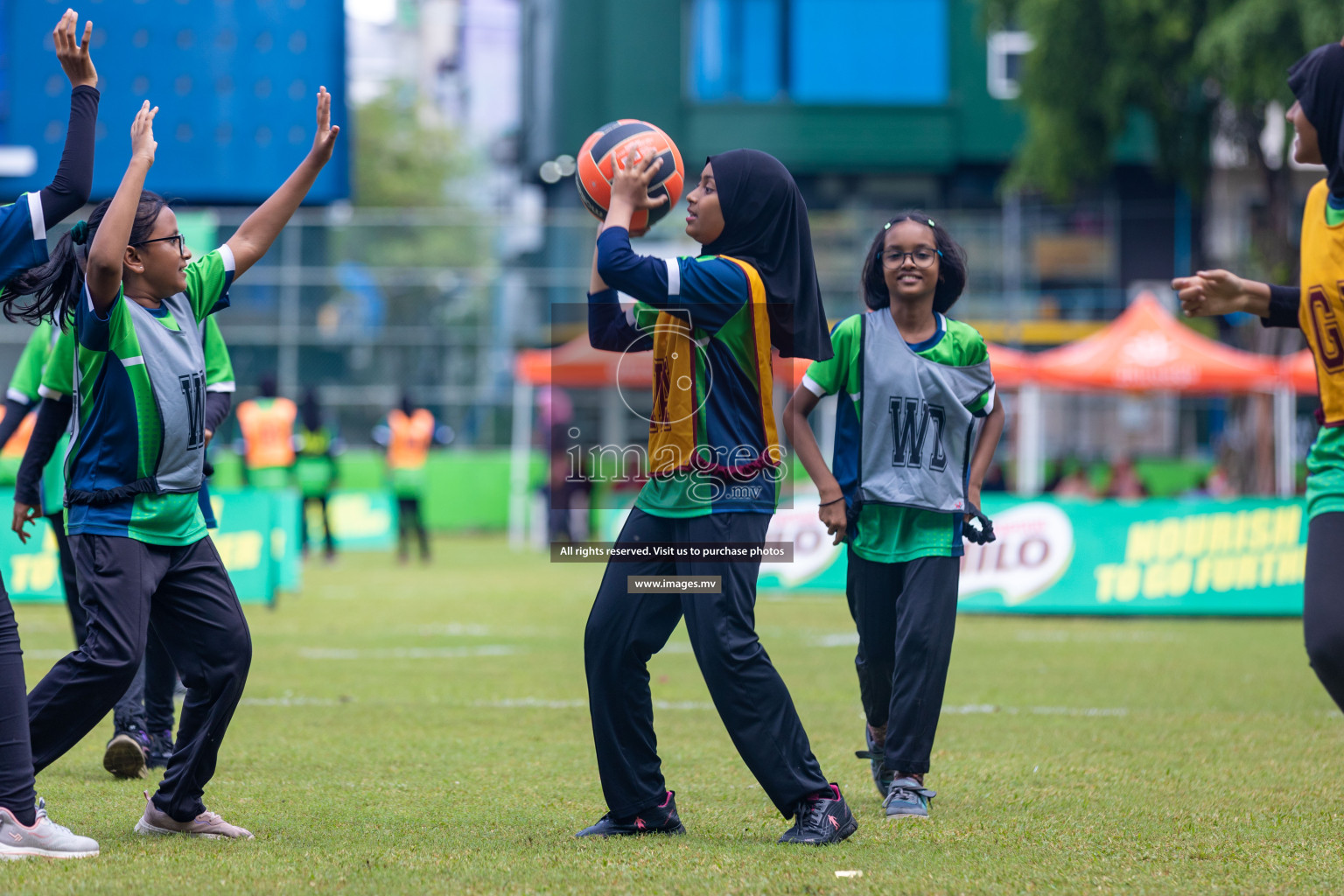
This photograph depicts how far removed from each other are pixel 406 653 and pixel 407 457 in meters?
10.0

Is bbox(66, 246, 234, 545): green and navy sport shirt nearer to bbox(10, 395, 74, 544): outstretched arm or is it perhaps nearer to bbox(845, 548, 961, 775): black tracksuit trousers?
bbox(10, 395, 74, 544): outstretched arm

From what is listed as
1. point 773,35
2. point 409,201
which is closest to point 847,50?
point 773,35

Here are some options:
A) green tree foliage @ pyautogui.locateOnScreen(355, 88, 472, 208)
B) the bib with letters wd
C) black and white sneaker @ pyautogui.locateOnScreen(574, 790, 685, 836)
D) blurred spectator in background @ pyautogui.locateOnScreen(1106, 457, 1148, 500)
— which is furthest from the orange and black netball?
green tree foliage @ pyautogui.locateOnScreen(355, 88, 472, 208)

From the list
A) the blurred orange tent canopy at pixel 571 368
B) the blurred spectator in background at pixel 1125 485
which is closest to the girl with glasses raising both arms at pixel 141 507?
the blurred orange tent canopy at pixel 571 368

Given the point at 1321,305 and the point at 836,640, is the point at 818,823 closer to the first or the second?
Answer: the point at 1321,305

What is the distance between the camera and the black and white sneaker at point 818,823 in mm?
4641

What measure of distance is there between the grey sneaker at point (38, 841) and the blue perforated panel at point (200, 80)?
17935 mm

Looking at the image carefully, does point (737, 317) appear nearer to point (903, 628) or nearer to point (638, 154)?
point (638, 154)

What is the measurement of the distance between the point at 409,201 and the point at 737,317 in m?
49.6

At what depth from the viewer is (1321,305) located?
4.50 m

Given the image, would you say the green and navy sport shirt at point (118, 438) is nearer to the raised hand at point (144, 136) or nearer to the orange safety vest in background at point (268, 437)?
the raised hand at point (144, 136)

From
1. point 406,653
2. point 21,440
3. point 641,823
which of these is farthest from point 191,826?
point 21,440

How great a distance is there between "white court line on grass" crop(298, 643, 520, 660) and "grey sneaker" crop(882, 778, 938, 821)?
540cm

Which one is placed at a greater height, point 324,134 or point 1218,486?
point 324,134
